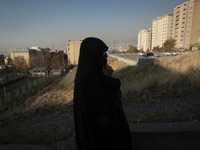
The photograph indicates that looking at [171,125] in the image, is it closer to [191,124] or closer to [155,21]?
[191,124]

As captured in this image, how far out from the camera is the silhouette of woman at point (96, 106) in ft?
3.71

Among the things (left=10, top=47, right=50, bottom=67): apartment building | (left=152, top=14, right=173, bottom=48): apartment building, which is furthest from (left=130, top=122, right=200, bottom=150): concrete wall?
(left=152, top=14, right=173, bottom=48): apartment building

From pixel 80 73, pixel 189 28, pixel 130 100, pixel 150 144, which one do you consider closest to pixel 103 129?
pixel 80 73

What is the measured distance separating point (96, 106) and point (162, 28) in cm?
9072

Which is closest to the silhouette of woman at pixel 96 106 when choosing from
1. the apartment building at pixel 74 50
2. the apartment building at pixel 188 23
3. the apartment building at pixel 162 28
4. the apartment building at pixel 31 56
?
the apartment building at pixel 74 50

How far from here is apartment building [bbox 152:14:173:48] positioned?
233ft

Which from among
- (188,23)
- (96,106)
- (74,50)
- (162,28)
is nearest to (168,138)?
(96,106)

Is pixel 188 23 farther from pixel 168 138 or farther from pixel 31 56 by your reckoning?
pixel 31 56

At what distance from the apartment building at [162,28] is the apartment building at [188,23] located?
1107 centimetres

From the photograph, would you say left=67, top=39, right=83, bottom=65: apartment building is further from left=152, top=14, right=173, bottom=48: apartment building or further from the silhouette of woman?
the silhouette of woman

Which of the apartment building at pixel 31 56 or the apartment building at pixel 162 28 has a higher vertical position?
the apartment building at pixel 162 28

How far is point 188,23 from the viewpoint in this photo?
5356cm

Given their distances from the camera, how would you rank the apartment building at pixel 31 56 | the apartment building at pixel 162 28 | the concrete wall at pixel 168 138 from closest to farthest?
the concrete wall at pixel 168 138 → the apartment building at pixel 31 56 → the apartment building at pixel 162 28

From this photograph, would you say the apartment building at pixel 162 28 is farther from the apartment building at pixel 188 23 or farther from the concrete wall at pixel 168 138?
the concrete wall at pixel 168 138
